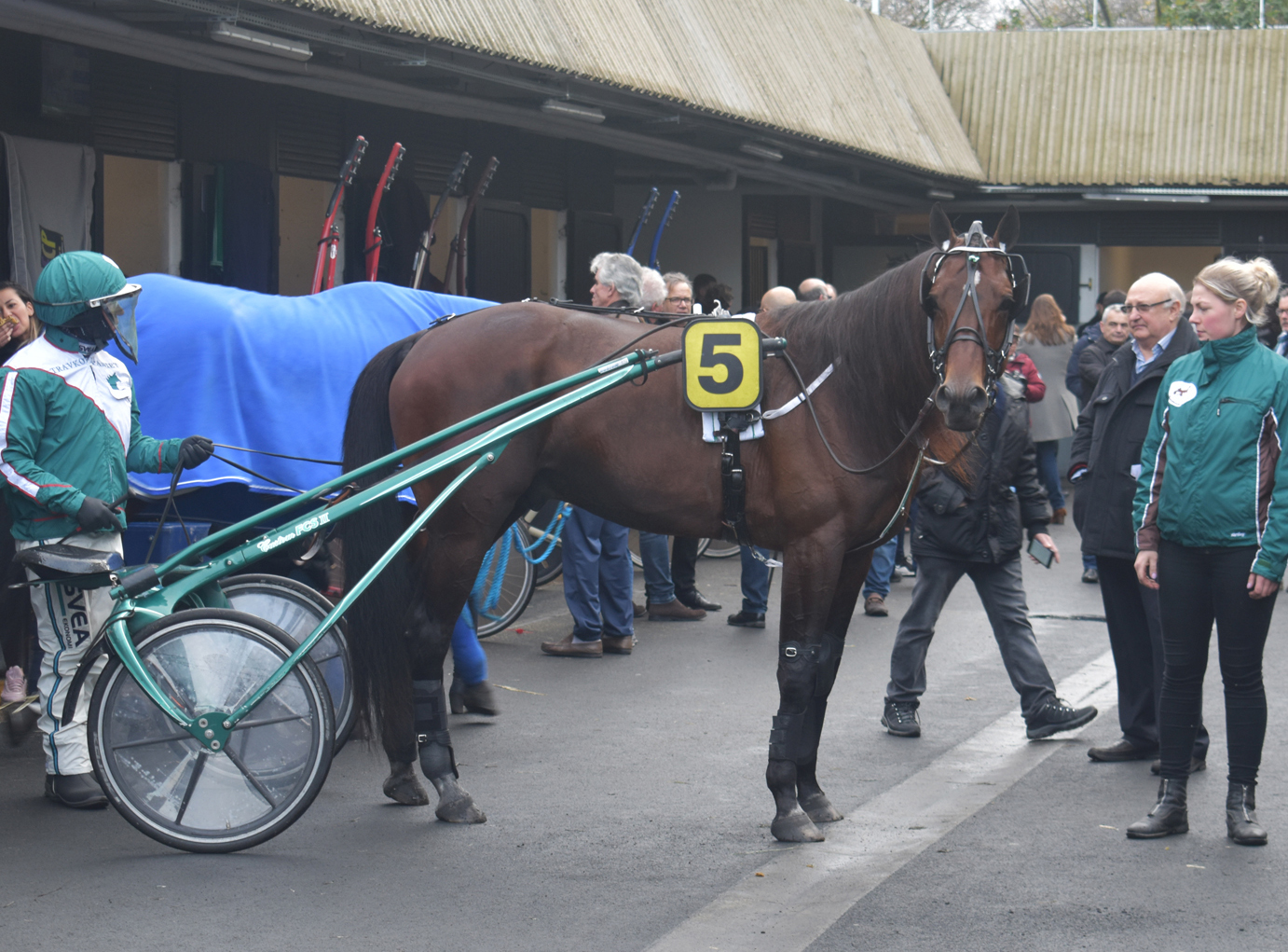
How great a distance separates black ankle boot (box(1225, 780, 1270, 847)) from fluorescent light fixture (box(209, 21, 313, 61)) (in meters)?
6.33

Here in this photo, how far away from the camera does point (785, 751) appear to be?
202 inches

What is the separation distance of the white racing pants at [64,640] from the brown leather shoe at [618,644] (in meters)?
3.61

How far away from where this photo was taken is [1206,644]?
17.1 feet

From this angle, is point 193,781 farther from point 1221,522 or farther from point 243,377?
point 1221,522

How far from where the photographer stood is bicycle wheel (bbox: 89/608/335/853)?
15.8 ft

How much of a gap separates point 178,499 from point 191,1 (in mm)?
3107

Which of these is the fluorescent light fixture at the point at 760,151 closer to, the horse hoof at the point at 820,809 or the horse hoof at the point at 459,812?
the horse hoof at the point at 820,809

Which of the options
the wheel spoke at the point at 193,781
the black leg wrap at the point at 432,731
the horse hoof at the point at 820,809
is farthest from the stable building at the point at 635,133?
the wheel spoke at the point at 193,781

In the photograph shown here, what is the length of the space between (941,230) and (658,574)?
190 inches

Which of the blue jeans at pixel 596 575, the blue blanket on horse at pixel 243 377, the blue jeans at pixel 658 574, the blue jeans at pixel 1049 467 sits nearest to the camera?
the blue blanket on horse at pixel 243 377

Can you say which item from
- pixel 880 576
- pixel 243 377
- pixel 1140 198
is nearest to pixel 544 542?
pixel 880 576

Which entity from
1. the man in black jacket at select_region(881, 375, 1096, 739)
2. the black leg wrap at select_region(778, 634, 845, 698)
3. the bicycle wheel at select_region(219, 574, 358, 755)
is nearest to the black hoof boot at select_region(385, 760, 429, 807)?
the bicycle wheel at select_region(219, 574, 358, 755)

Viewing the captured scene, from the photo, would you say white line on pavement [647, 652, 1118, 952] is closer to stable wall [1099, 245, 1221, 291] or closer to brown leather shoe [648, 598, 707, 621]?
brown leather shoe [648, 598, 707, 621]

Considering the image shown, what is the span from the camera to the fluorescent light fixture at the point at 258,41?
322 inches
